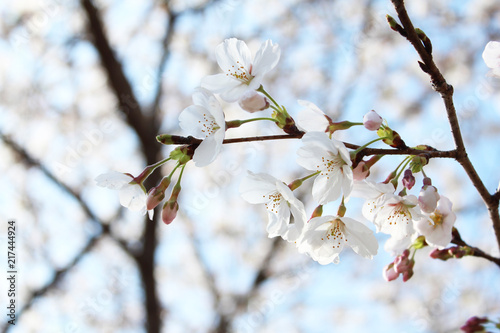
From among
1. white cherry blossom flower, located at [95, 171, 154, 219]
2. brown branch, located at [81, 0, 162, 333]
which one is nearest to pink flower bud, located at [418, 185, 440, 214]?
white cherry blossom flower, located at [95, 171, 154, 219]

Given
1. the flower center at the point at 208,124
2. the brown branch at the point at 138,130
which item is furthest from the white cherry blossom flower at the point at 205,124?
the brown branch at the point at 138,130

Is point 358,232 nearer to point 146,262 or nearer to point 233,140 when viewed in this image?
point 233,140

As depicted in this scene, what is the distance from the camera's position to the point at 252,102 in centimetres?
80

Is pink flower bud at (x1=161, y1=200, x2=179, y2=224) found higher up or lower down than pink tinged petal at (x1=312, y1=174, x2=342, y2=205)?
lower down

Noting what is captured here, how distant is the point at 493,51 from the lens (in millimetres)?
936

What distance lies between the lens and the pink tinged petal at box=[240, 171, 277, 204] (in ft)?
2.96

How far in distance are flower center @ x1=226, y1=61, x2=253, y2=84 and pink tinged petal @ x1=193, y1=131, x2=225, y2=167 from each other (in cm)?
21

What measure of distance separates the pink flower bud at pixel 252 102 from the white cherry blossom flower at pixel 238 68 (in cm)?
6

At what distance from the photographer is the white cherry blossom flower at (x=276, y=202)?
0.88 metres

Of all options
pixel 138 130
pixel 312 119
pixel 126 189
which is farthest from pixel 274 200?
pixel 138 130

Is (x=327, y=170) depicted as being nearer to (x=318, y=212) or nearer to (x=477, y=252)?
(x=318, y=212)

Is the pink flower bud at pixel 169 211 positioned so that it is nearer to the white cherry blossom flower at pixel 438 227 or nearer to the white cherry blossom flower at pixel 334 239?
the white cherry blossom flower at pixel 334 239

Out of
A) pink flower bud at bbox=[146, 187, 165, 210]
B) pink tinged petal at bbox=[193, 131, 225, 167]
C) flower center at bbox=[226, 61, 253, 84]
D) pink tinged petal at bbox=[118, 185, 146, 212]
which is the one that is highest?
flower center at bbox=[226, 61, 253, 84]

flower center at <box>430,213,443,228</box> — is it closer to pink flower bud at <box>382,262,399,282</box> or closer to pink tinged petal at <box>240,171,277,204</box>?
pink flower bud at <box>382,262,399,282</box>
